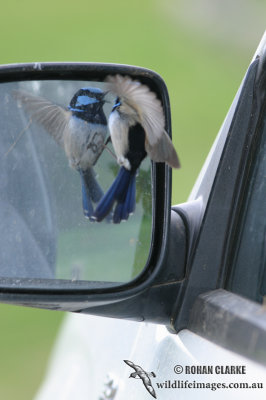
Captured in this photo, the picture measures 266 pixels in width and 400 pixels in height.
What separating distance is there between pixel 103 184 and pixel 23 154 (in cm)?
29

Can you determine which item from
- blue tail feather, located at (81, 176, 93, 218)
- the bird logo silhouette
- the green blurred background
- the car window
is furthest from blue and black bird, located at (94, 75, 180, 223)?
the green blurred background

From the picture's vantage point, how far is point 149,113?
4.68ft

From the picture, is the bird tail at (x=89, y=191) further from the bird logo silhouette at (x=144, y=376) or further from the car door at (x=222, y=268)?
the bird logo silhouette at (x=144, y=376)

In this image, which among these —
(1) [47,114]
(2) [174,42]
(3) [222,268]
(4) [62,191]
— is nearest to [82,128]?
(1) [47,114]

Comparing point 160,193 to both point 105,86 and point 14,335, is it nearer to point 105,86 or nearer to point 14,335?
point 105,86

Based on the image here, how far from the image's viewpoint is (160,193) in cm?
155

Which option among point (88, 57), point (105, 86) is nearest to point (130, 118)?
point (105, 86)

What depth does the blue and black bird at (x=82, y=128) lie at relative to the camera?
147 centimetres

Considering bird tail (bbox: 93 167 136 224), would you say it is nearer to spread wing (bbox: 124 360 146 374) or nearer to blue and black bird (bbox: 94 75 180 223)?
blue and black bird (bbox: 94 75 180 223)

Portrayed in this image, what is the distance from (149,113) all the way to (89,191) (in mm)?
→ 236

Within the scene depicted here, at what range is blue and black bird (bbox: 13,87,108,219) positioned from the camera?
147 centimetres

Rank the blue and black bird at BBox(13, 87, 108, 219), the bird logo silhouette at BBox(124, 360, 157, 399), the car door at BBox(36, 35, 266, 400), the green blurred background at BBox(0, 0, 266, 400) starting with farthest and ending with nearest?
the green blurred background at BBox(0, 0, 266, 400) < the bird logo silhouette at BBox(124, 360, 157, 399) < the blue and black bird at BBox(13, 87, 108, 219) < the car door at BBox(36, 35, 266, 400)

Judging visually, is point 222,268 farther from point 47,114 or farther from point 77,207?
point 47,114

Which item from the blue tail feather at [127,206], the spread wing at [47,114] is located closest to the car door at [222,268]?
the blue tail feather at [127,206]
